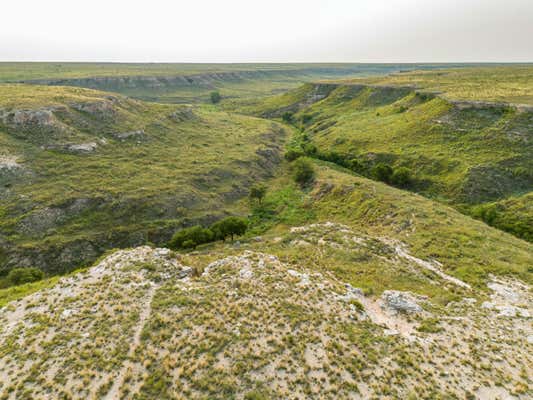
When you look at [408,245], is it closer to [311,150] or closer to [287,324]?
[287,324]

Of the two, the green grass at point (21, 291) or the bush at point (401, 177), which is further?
the bush at point (401, 177)

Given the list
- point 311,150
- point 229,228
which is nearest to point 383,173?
point 311,150

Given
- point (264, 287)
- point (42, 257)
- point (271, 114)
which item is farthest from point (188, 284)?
point (271, 114)

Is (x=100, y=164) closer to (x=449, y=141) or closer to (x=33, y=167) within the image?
(x=33, y=167)

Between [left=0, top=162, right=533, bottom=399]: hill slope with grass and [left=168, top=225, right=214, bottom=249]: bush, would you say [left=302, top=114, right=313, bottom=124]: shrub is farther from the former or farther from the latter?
[left=0, top=162, right=533, bottom=399]: hill slope with grass

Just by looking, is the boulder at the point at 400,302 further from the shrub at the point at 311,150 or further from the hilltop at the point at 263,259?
the shrub at the point at 311,150

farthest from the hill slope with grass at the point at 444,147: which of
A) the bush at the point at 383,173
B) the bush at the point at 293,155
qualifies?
the bush at the point at 293,155
